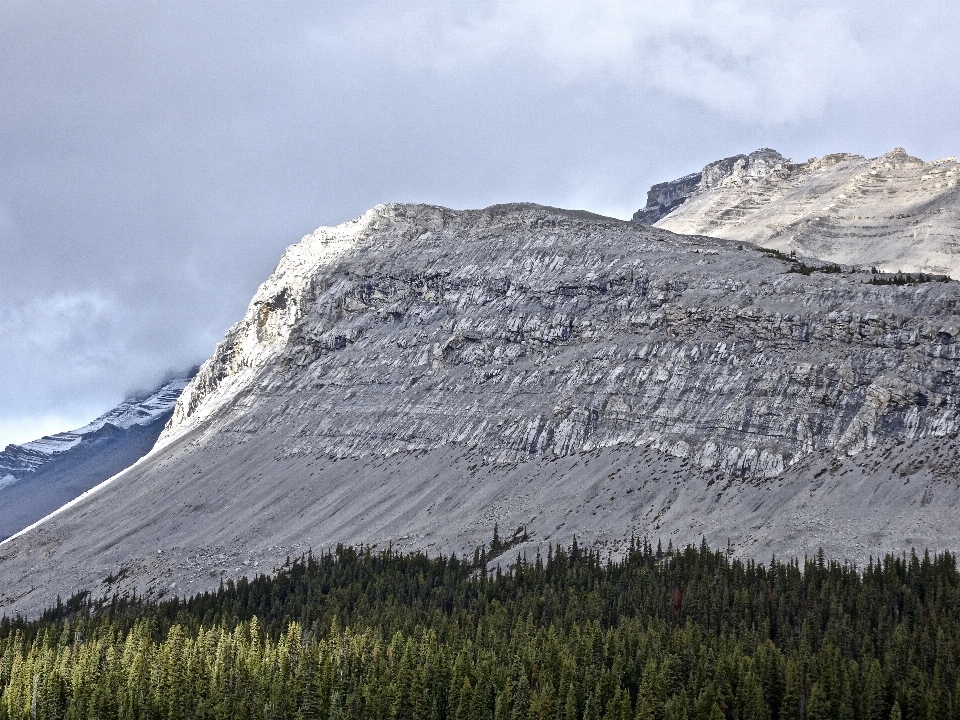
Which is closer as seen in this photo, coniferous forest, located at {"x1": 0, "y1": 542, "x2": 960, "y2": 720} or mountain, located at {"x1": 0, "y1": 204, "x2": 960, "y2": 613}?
coniferous forest, located at {"x1": 0, "y1": 542, "x2": 960, "y2": 720}

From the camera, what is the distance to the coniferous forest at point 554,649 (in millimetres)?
83438

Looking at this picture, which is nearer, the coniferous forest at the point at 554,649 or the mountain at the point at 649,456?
the coniferous forest at the point at 554,649

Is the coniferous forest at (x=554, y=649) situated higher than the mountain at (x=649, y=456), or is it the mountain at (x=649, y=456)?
the mountain at (x=649, y=456)

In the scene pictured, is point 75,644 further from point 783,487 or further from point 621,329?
point 621,329

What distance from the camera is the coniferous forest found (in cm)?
8344

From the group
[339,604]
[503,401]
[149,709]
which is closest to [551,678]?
[149,709]

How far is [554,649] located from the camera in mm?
94938

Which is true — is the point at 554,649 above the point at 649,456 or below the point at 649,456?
below

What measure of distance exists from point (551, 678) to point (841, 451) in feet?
239

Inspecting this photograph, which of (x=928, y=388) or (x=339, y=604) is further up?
(x=928, y=388)

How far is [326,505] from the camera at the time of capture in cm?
17875

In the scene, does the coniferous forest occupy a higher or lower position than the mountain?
lower

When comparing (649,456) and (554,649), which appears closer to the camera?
(554,649)

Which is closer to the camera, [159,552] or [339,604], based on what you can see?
[339,604]
